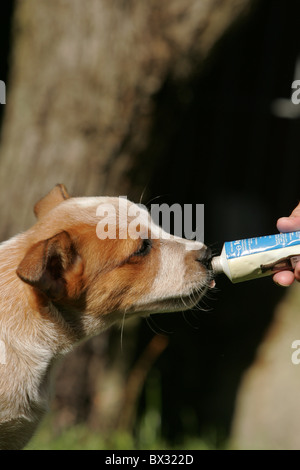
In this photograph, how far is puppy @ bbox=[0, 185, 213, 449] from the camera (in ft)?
11.5

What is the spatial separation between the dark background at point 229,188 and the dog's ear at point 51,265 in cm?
318

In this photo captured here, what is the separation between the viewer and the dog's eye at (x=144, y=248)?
381 centimetres

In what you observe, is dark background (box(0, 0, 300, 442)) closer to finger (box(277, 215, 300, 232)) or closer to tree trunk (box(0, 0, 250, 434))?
tree trunk (box(0, 0, 250, 434))

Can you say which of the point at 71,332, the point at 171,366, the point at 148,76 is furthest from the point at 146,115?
the point at 171,366

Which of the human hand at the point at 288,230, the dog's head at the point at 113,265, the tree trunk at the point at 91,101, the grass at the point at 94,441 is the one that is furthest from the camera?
the grass at the point at 94,441

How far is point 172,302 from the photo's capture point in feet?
12.8

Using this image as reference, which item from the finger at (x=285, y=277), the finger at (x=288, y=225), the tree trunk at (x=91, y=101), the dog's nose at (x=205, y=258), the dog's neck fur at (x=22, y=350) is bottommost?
the dog's neck fur at (x=22, y=350)

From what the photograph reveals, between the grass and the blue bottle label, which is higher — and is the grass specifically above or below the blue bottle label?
below

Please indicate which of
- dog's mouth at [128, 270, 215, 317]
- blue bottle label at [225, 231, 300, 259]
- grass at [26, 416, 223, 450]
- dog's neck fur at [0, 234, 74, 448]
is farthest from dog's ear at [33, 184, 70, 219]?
grass at [26, 416, 223, 450]

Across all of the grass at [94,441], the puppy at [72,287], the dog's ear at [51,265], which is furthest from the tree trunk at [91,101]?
the dog's ear at [51,265]

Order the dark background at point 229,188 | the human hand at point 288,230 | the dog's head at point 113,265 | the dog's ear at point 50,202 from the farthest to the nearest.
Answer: the dark background at point 229,188
the dog's ear at point 50,202
the human hand at point 288,230
the dog's head at point 113,265

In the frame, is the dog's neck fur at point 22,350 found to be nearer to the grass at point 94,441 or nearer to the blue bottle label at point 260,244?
the blue bottle label at point 260,244

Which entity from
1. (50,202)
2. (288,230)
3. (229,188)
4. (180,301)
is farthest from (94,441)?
(229,188)

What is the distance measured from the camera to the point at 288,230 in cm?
394
